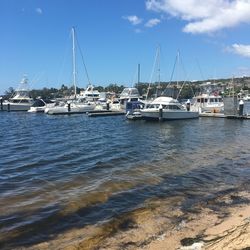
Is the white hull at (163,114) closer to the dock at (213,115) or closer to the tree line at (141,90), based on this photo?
the dock at (213,115)

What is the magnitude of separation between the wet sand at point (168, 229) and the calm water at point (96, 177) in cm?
54

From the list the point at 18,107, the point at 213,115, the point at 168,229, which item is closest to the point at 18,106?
the point at 18,107

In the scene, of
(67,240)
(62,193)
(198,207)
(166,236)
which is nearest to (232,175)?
(198,207)

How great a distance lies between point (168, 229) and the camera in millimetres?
11805

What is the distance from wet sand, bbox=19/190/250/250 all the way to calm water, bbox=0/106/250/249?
0.54 meters

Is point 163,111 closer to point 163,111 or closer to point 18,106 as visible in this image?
point 163,111

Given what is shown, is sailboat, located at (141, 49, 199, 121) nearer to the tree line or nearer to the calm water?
the calm water

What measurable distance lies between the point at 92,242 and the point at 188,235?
2.55m

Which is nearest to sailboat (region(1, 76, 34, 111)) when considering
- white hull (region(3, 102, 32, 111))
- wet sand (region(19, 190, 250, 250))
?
white hull (region(3, 102, 32, 111))

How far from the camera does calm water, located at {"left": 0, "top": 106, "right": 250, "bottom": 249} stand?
43.2 ft

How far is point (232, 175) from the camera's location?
19.9 m

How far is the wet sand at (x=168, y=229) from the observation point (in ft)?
33.7

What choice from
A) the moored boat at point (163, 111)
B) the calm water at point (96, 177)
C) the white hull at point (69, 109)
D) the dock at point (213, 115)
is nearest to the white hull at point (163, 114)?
the moored boat at point (163, 111)

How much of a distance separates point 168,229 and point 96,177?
26.1 feet
